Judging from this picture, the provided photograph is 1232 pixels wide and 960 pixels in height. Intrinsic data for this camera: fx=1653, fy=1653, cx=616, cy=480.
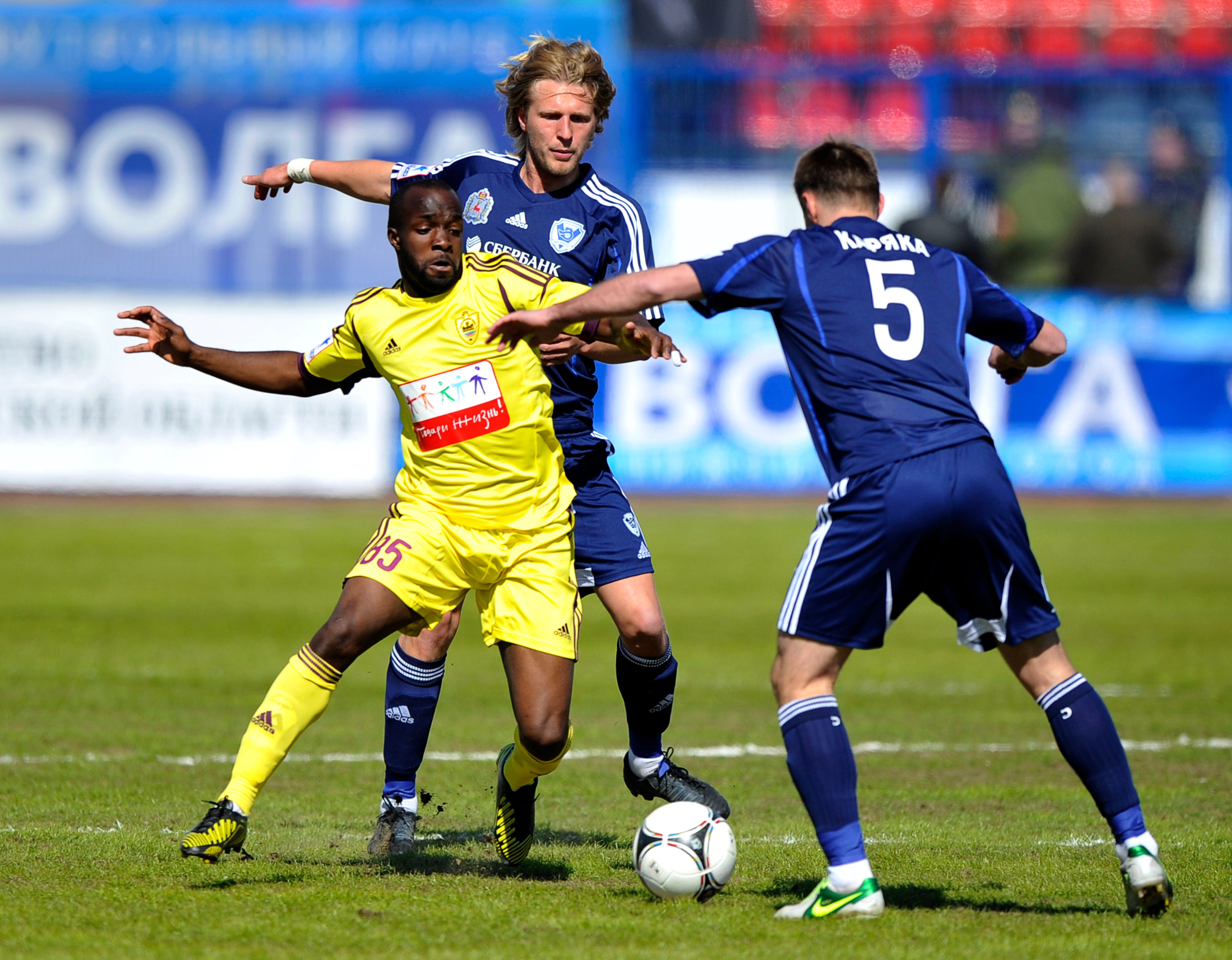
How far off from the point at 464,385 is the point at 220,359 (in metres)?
0.78

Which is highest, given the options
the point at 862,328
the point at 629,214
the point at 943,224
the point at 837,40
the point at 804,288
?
the point at 837,40

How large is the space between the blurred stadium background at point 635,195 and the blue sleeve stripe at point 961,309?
39.1 ft

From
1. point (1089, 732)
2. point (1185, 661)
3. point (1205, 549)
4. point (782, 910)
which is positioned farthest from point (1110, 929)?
point (1205, 549)

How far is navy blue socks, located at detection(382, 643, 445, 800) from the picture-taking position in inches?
221

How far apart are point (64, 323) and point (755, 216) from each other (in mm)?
8462

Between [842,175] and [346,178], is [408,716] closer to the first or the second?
[346,178]

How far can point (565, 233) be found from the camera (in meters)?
5.68

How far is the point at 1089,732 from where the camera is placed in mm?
4570

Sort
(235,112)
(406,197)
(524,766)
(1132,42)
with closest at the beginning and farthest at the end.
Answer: (406,197)
(524,766)
(235,112)
(1132,42)

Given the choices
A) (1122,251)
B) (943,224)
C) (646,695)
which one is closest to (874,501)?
(646,695)

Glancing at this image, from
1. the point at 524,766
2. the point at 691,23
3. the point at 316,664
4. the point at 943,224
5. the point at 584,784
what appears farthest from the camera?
the point at 691,23

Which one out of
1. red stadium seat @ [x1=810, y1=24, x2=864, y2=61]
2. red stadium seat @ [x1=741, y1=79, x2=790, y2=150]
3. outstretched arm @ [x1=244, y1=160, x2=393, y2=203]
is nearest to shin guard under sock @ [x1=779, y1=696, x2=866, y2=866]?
outstretched arm @ [x1=244, y1=160, x2=393, y2=203]

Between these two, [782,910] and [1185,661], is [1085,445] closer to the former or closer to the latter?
[1185,661]

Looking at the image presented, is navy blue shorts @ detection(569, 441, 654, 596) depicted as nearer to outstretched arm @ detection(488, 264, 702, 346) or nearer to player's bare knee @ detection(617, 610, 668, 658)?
player's bare knee @ detection(617, 610, 668, 658)
